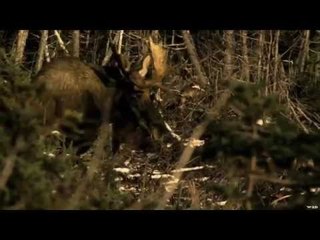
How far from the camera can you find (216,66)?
35.6ft

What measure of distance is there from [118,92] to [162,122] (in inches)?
39.1

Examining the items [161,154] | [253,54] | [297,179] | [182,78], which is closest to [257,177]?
[297,179]

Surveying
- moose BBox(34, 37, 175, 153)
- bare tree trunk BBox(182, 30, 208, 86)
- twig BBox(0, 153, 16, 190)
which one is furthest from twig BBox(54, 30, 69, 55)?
twig BBox(0, 153, 16, 190)

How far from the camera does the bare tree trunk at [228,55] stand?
32.6ft

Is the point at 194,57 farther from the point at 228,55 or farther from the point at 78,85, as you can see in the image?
the point at 78,85

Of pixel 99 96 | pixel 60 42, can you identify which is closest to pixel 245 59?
pixel 99 96

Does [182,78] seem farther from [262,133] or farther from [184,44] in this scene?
[262,133]

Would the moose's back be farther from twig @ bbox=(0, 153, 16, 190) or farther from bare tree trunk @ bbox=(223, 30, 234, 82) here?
twig @ bbox=(0, 153, 16, 190)

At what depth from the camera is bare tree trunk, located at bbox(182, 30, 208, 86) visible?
1063cm

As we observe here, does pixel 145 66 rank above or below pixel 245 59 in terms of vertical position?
below

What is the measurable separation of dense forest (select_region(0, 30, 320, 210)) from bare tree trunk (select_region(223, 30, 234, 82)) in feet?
0.08

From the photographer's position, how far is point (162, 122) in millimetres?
8305

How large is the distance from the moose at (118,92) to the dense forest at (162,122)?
0.02m
